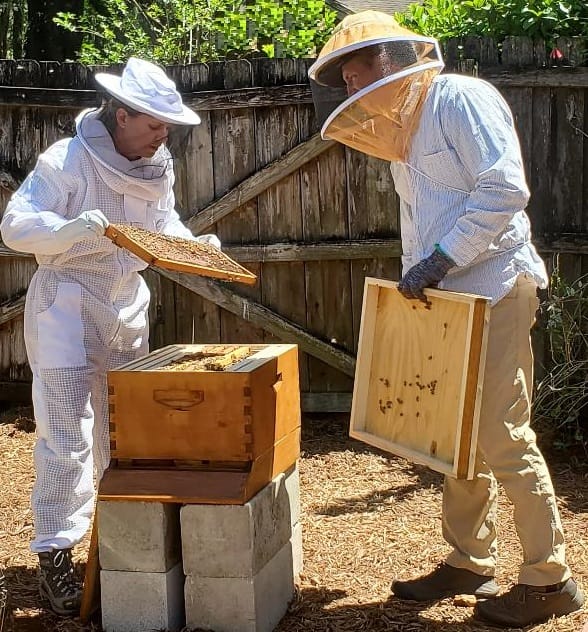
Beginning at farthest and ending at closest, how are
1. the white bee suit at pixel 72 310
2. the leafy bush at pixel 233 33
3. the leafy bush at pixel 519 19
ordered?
the leafy bush at pixel 233 33 < the leafy bush at pixel 519 19 < the white bee suit at pixel 72 310

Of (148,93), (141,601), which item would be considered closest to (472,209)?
(148,93)

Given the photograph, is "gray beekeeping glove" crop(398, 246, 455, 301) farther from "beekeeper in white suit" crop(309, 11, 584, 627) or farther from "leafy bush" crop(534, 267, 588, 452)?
A: "leafy bush" crop(534, 267, 588, 452)

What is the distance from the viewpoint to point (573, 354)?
5.41 m

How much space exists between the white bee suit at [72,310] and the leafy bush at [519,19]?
2.95m

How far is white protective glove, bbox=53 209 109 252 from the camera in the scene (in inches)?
134

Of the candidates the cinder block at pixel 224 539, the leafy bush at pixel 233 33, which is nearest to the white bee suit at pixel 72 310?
the cinder block at pixel 224 539

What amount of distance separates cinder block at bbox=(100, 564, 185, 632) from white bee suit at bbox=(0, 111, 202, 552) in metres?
0.38

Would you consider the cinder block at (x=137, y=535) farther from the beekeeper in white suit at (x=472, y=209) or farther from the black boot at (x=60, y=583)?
the beekeeper in white suit at (x=472, y=209)

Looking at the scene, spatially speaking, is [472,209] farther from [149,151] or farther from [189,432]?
[149,151]

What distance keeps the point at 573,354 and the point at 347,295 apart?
145cm

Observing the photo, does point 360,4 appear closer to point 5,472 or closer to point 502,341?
point 5,472

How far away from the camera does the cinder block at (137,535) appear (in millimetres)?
3324

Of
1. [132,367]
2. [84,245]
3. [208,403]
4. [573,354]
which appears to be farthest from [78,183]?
[573,354]

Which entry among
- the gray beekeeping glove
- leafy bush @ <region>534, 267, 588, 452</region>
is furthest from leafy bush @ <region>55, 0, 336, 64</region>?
the gray beekeeping glove
